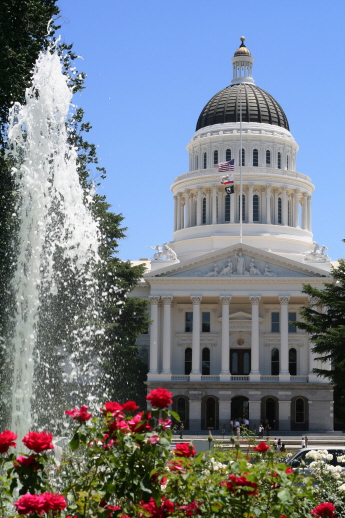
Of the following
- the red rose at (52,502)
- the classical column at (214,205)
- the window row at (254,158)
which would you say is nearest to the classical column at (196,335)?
the classical column at (214,205)

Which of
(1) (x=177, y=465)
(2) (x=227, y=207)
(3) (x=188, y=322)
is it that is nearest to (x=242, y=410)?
(3) (x=188, y=322)

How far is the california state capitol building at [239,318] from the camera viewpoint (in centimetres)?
6700

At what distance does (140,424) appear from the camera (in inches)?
353

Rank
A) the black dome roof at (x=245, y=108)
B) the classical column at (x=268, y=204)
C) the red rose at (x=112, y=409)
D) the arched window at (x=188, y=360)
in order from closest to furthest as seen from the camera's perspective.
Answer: the red rose at (x=112, y=409)
the arched window at (x=188, y=360)
the classical column at (x=268, y=204)
the black dome roof at (x=245, y=108)

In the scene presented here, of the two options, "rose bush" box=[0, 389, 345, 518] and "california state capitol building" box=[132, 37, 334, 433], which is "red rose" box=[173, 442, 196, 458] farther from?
"california state capitol building" box=[132, 37, 334, 433]

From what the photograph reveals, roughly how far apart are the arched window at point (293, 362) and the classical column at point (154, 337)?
1113 cm

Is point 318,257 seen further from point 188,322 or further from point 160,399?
point 160,399

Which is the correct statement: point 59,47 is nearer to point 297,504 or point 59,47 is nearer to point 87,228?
point 87,228

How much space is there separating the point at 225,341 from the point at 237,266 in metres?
6.12

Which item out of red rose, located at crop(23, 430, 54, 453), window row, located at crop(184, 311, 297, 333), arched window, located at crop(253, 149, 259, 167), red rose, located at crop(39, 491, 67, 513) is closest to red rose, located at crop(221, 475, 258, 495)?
red rose, located at crop(39, 491, 67, 513)

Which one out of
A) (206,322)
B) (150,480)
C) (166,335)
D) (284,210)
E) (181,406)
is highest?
(284,210)

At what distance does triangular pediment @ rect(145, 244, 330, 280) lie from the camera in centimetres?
6875

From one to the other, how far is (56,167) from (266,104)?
7040cm

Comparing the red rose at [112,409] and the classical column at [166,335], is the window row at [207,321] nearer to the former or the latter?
the classical column at [166,335]
